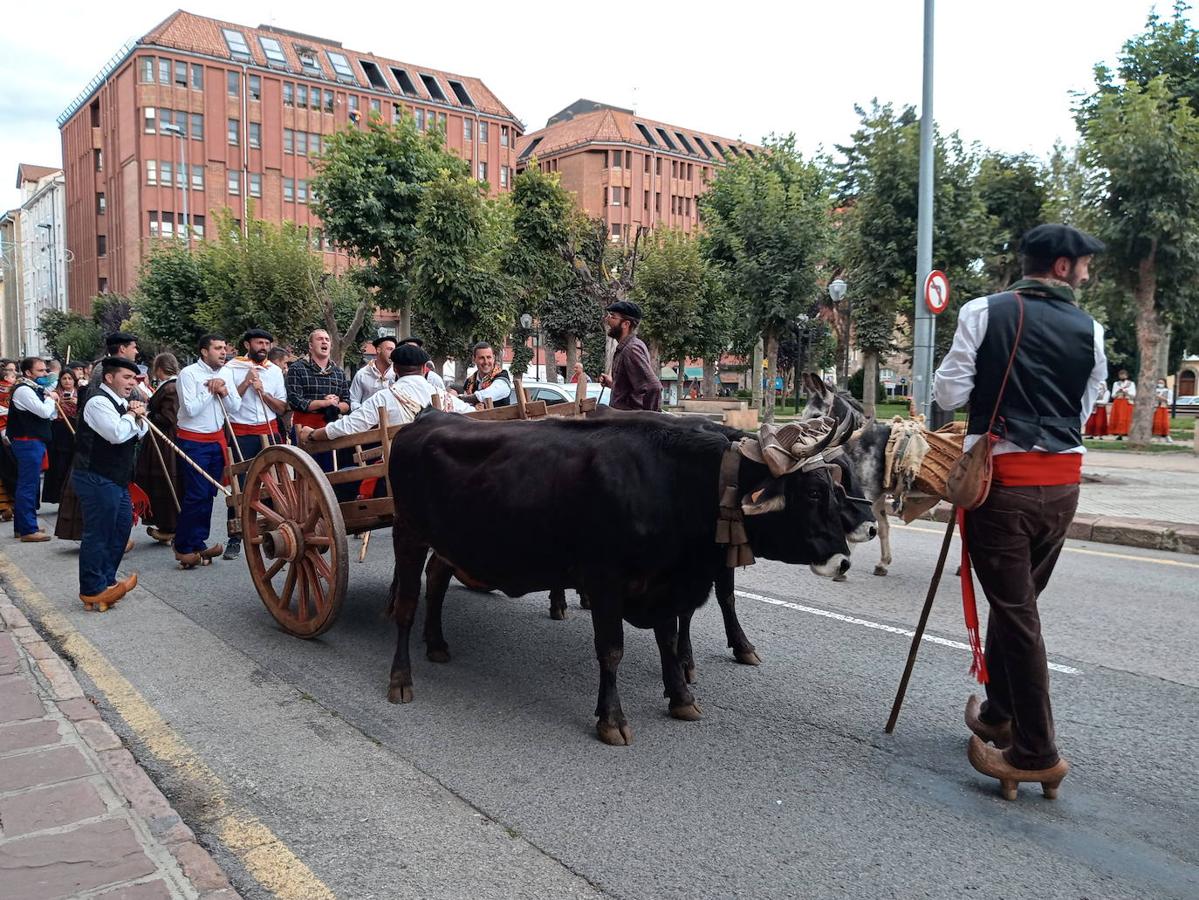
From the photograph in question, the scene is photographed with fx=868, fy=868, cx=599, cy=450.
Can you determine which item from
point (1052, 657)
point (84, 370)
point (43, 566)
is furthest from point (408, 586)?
point (84, 370)

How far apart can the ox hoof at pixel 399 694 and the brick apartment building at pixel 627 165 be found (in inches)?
2658

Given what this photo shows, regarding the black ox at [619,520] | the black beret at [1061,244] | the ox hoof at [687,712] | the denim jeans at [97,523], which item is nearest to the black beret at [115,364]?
the denim jeans at [97,523]

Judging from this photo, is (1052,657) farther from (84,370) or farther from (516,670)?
(84,370)

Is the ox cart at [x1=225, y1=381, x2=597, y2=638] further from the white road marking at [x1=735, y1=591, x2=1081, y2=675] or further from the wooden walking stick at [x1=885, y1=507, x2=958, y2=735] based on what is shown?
the wooden walking stick at [x1=885, y1=507, x2=958, y2=735]

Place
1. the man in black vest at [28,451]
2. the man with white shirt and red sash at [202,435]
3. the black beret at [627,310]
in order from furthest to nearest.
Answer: the man in black vest at [28,451] < the man with white shirt and red sash at [202,435] < the black beret at [627,310]

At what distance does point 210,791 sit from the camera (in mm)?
3598

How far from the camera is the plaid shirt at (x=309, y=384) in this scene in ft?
27.4

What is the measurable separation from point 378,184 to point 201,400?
1760cm

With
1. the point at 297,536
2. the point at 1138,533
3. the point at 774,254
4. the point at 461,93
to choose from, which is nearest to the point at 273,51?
the point at 461,93

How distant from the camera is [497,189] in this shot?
2768 inches

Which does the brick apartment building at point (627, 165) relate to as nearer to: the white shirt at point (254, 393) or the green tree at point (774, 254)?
the green tree at point (774, 254)

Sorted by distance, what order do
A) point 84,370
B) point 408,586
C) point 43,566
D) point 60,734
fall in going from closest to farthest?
point 60,734
point 408,586
point 43,566
point 84,370

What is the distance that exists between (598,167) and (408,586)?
2826 inches

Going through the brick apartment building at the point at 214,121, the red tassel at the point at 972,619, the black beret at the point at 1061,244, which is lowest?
the red tassel at the point at 972,619
